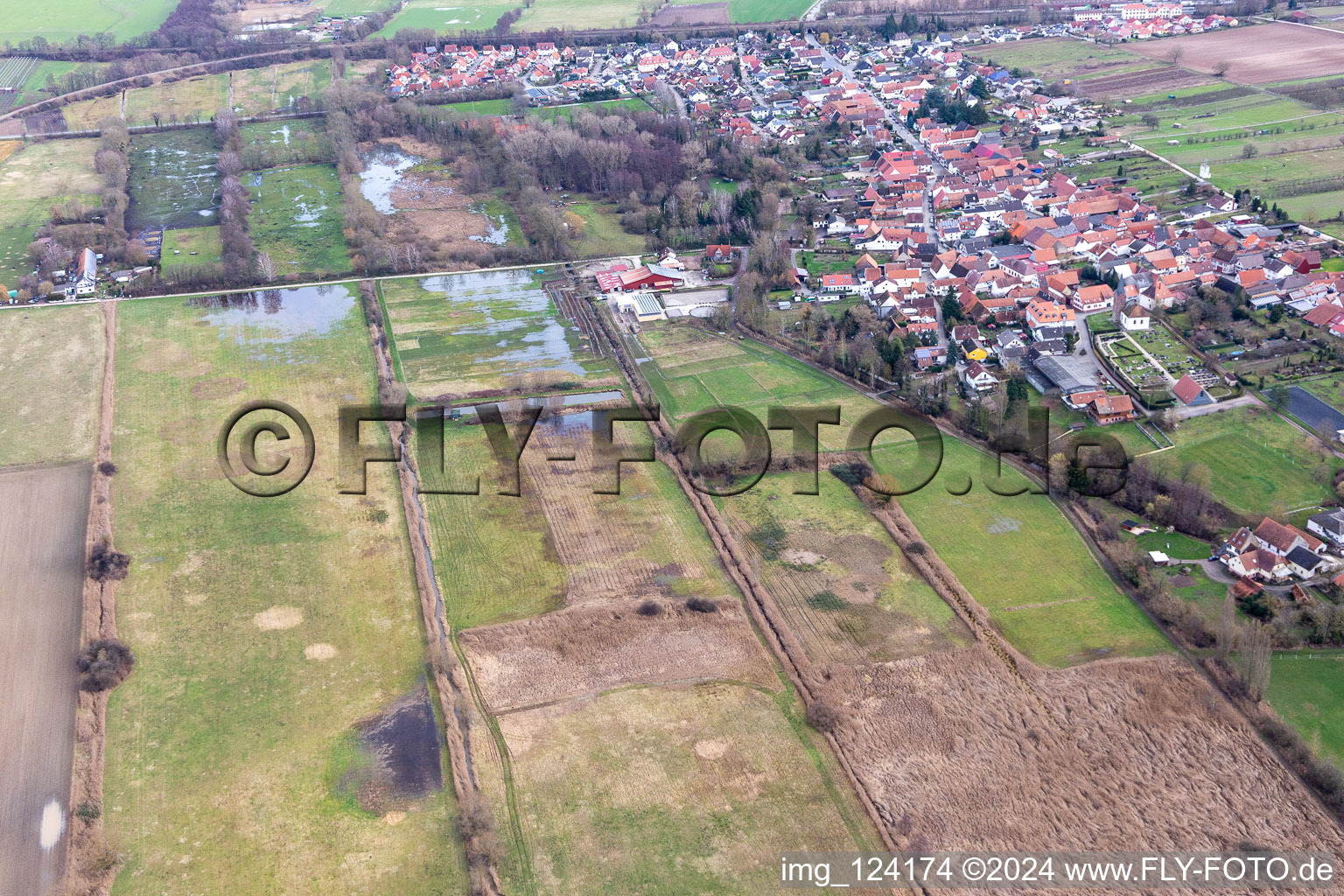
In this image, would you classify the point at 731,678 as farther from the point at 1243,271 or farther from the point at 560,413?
the point at 1243,271

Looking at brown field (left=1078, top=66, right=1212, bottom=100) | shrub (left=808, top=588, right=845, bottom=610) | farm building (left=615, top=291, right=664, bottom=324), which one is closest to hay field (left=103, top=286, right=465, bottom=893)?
shrub (left=808, top=588, right=845, bottom=610)

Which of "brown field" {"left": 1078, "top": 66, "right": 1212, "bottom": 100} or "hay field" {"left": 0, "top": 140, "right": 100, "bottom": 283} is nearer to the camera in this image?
"hay field" {"left": 0, "top": 140, "right": 100, "bottom": 283}

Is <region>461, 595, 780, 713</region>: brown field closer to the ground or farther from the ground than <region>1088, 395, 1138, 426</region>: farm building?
closer to the ground

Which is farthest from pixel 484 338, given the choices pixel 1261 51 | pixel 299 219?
pixel 1261 51

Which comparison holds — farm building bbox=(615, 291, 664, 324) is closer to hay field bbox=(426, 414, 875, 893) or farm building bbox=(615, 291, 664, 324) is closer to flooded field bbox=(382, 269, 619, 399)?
A: flooded field bbox=(382, 269, 619, 399)

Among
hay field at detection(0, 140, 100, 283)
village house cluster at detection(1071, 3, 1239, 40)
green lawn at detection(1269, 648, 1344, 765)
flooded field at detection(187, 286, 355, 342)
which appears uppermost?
village house cluster at detection(1071, 3, 1239, 40)

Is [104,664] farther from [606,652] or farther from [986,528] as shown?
[986,528]

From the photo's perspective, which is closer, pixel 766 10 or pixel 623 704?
pixel 623 704
